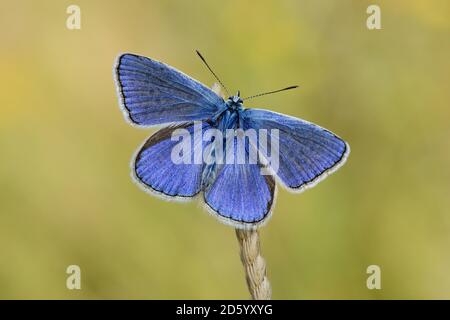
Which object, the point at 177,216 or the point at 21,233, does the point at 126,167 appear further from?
the point at 21,233

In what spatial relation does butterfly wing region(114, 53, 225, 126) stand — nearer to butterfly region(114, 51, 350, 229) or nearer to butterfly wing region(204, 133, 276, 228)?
butterfly region(114, 51, 350, 229)

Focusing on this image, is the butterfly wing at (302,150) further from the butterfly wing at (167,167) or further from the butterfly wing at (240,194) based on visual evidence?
the butterfly wing at (167,167)

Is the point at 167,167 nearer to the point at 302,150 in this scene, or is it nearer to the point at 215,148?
the point at 215,148

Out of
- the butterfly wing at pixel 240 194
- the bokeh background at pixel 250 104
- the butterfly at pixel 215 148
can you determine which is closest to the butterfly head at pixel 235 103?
the butterfly at pixel 215 148

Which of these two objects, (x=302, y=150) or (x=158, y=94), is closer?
(x=302, y=150)

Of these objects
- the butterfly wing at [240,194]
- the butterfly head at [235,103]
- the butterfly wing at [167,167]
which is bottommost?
the butterfly wing at [240,194]

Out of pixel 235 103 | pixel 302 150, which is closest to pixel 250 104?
pixel 235 103

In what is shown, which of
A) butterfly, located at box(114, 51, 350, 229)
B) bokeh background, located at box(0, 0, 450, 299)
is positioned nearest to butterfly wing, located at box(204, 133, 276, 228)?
butterfly, located at box(114, 51, 350, 229)
